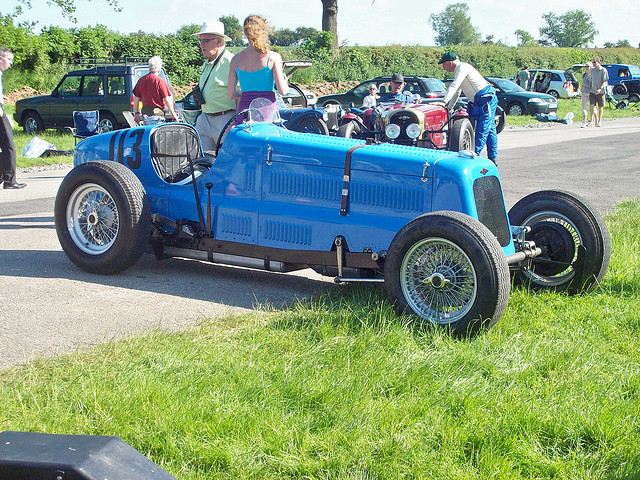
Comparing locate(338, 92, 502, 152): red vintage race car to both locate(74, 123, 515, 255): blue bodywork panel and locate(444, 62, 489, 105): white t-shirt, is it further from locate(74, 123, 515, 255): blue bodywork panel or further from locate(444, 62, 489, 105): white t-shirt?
locate(74, 123, 515, 255): blue bodywork panel

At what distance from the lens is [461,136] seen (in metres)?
12.8

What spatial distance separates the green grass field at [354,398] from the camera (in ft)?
9.96

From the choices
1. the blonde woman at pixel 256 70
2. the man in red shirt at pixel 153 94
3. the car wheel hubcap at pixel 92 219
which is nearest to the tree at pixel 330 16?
the man in red shirt at pixel 153 94

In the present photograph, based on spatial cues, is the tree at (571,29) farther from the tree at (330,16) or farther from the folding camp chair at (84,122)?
the folding camp chair at (84,122)

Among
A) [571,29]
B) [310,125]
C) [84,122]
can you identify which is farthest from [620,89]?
[571,29]

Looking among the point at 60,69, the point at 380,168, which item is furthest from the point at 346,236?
the point at 60,69

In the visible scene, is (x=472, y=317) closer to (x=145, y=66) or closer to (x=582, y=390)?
(x=582, y=390)

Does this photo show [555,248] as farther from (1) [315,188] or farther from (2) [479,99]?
(2) [479,99]

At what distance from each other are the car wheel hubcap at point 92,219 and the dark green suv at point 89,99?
481 inches

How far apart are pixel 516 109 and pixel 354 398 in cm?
2783

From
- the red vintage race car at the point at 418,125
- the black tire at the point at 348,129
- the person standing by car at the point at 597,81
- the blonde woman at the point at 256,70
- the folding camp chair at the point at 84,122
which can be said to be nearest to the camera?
the blonde woman at the point at 256,70

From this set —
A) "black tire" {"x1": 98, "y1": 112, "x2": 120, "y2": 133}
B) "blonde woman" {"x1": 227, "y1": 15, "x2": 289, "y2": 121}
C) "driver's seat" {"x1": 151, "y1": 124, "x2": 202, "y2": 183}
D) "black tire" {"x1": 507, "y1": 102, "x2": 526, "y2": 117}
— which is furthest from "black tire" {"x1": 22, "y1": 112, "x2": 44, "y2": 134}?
"black tire" {"x1": 507, "y1": 102, "x2": 526, "y2": 117}

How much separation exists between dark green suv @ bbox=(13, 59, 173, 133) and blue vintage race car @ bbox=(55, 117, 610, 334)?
12252mm

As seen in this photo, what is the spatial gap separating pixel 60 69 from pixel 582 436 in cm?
3639
